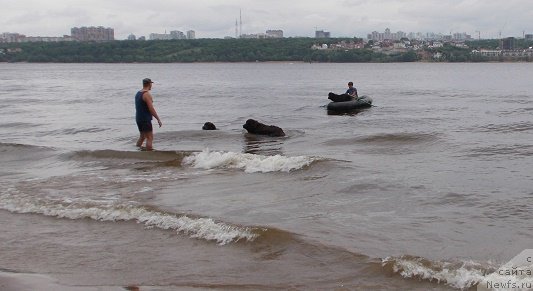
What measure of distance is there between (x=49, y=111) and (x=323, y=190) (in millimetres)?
24054

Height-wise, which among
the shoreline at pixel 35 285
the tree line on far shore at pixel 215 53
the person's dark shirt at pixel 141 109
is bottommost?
the shoreline at pixel 35 285

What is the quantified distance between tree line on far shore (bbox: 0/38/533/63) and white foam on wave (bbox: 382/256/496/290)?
15884 cm

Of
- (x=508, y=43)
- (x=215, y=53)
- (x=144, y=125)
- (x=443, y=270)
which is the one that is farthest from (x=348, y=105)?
(x=508, y=43)

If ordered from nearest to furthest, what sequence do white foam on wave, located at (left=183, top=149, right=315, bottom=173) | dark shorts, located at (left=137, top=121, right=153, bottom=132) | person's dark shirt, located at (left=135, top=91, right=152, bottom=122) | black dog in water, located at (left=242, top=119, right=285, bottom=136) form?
white foam on wave, located at (left=183, top=149, right=315, bottom=173), person's dark shirt, located at (left=135, top=91, right=152, bottom=122), dark shorts, located at (left=137, top=121, right=153, bottom=132), black dog in water, located at (left=242, top=119, right=285, bottom=136)

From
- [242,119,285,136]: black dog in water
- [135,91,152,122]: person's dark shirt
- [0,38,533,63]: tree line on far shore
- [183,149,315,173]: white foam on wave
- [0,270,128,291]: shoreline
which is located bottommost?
[0,270,128,291]: shoreline

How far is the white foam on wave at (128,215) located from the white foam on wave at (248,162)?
3648 millimetres

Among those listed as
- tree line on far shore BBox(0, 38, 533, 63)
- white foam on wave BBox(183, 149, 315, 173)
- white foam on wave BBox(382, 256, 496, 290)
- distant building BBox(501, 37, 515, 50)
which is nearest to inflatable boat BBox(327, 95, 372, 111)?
white foam on wave BBox(183, 149, 315, 173)

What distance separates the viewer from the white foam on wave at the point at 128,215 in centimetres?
824

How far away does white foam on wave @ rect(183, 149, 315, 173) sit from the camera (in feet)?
42.7

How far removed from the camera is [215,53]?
16450 centimetres

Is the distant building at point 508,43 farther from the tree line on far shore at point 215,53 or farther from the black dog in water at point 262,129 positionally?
the black dog in water at point 262,129

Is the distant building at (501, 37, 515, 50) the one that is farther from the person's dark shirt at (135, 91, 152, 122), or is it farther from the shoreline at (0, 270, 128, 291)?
the shoreline at (0, 270, 128, 291)

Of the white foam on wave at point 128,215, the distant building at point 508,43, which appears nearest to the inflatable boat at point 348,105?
the white foam on wave at point 128,215

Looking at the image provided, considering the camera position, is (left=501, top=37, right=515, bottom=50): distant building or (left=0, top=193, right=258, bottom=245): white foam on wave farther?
(left=501, top=37, right=515, bottom=50): distant building
